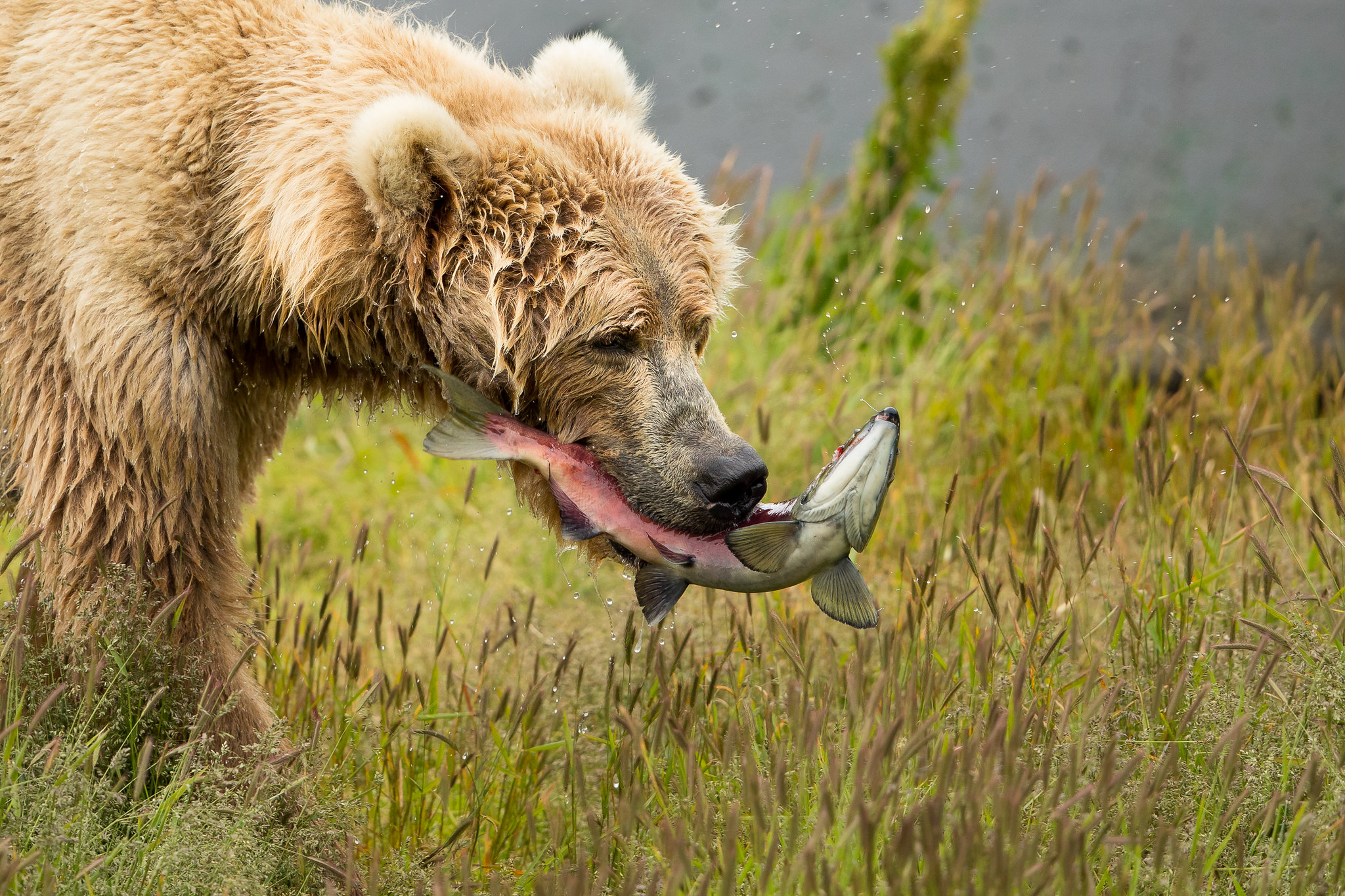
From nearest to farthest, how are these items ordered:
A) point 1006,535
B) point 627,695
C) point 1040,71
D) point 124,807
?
point 124,807, point 627,695, point 1006,535, point 1040,71

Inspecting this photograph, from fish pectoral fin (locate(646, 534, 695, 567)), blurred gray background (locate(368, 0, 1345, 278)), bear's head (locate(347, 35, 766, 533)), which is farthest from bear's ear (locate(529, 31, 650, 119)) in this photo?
blurred gray background (locate(368, 0, 1345, 278))

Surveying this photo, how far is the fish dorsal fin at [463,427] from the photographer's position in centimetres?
A: 252

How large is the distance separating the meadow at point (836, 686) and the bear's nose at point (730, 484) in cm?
33

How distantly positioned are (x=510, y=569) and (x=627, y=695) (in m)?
1.65

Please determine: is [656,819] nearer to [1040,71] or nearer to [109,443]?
[109,443]

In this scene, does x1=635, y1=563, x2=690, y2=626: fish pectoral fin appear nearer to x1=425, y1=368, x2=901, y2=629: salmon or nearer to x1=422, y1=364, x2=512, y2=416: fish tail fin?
x1=425, y1=368, x2=901, y2=629: salmon

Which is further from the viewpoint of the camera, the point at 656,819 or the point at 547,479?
the point at 547,479

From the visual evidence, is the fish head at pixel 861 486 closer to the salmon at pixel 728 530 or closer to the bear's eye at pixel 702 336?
the salmon at pixel 728 530

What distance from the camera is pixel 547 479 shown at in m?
2.81

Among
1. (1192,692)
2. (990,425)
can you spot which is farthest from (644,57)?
(1192,692)

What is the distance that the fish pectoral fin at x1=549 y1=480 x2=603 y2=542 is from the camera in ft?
8.73

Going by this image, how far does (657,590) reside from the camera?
8.16 feet

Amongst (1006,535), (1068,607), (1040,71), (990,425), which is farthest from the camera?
(1040,71)

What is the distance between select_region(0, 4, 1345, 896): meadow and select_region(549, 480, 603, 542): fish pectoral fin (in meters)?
0.26
